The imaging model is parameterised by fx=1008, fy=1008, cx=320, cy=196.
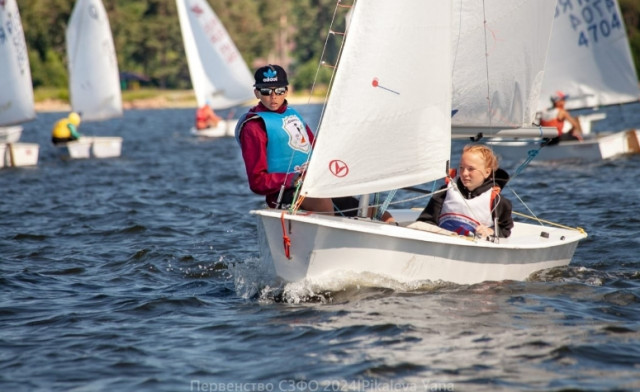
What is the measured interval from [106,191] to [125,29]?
2457 inches

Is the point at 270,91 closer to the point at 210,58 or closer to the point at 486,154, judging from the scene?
the point at 486,154

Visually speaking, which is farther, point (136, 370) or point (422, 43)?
point (422, 43)

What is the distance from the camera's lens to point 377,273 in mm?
A: 6953

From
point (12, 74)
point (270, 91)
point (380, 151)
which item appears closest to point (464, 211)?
point (380, 151)

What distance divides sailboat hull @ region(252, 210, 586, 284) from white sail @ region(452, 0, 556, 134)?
154cm

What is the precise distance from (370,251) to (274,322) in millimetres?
805

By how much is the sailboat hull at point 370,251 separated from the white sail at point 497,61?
154 cm

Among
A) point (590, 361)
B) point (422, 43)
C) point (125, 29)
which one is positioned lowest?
point (590, 361)

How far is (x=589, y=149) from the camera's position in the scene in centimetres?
1820

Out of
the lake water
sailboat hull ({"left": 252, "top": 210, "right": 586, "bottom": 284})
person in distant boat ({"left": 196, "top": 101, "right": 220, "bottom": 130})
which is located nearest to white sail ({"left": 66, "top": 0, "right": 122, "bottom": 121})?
person in distant boat ({"left": 196, "top": 101, "right": 220, "bottom": 130})

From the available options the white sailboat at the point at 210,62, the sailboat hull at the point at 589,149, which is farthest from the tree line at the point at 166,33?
the sailboat hull at the point at 589,149

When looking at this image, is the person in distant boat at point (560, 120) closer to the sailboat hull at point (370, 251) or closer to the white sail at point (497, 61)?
the white sail at point (497, 61)

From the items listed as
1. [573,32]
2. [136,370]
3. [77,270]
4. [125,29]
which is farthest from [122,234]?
[125,29]

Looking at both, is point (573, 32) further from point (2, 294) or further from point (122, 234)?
point (2, 294)
